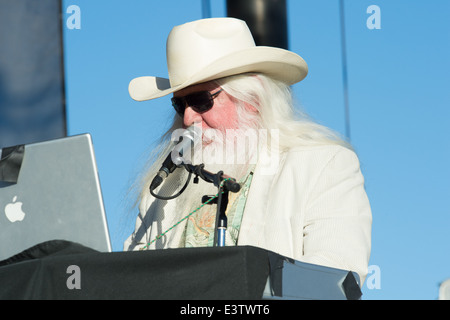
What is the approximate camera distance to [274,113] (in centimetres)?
309

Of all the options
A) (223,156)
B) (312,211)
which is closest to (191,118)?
(223,156)

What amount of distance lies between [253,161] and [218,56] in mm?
504

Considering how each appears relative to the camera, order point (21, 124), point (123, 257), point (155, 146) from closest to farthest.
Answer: point (123, 257), point (155, 146), point (21, 124)

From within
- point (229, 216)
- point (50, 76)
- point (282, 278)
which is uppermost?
point (50, 76)

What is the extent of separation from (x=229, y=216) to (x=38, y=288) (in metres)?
1.25

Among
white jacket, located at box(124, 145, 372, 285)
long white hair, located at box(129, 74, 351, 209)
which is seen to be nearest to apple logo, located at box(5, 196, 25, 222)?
white jacket, located at box(124, 145, 372, 285)

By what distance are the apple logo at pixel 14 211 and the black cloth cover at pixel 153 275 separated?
0.37 m

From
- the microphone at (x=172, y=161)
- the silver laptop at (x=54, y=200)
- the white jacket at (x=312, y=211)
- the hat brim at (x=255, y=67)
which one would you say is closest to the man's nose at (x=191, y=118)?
the hat brim at (x=255, y=67)

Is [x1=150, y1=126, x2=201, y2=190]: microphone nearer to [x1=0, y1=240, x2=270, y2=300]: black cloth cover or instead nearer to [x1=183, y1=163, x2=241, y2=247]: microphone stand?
[x1=183, y1=163, x2=241, y2=247]: microphone stand

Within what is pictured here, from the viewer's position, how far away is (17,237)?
199 centimetres

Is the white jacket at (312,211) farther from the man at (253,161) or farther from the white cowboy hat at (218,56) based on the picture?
the white cowboy hat at (218,56)
